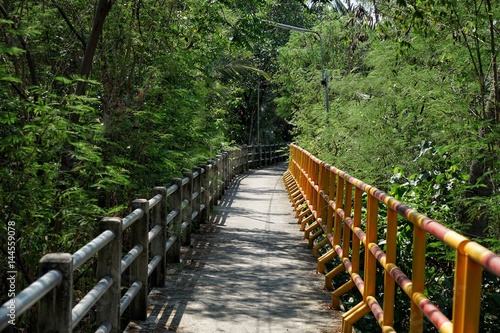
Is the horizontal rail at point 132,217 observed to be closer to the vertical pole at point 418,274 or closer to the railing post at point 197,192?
the vertical pole at point 418,274

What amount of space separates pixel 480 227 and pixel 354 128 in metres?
7.68

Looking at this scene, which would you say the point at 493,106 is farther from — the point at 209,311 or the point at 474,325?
the point at 474,325

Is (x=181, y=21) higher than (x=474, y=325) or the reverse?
higher

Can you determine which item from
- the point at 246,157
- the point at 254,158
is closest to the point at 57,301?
the point at 246,157

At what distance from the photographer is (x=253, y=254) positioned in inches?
458

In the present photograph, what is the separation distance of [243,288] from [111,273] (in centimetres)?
323

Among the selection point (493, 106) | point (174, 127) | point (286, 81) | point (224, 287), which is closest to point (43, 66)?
point (174, 127)

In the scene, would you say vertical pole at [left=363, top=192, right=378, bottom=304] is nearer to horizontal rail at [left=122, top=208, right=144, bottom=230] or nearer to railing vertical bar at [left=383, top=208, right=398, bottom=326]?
railing vertical bar at [left=383, top=208, right=398, bottom=326]

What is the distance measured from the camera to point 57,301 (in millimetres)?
4258

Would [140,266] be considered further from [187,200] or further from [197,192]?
[197,192]

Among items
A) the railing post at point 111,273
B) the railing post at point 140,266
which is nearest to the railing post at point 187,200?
the railing post at point 140,266

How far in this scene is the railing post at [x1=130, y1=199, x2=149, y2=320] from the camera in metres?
7.30

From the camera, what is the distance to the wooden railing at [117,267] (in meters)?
4.13

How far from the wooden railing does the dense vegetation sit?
0.49 meters
